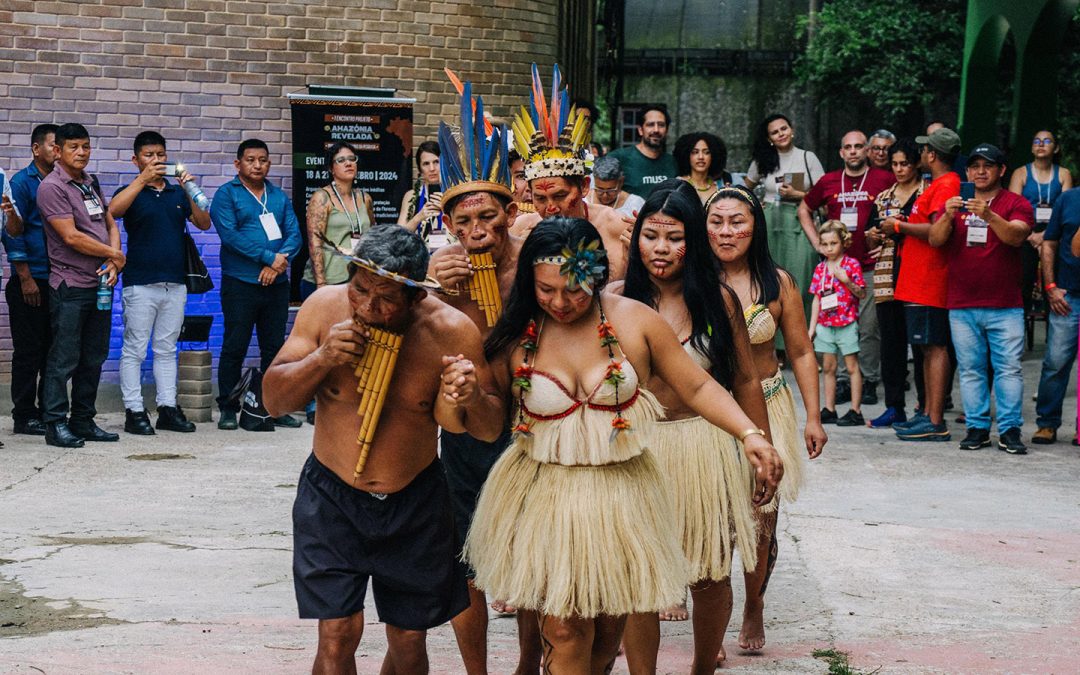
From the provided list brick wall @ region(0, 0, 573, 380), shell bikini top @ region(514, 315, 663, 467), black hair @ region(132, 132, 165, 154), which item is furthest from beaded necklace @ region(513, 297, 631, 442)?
brick wall @ region(0, 0, 573, 380)

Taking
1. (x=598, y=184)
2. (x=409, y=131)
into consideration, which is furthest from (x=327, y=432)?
(x=409, y=131)

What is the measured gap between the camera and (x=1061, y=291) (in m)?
10.9

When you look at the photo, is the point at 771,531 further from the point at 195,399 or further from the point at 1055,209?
the point at 195,399

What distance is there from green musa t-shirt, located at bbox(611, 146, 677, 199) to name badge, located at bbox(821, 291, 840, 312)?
169 centimetres

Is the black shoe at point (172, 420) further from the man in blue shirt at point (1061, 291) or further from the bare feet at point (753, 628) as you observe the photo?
the man in blue shirt at point (1061, 291)

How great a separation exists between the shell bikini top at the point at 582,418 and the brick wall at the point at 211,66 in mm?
8513

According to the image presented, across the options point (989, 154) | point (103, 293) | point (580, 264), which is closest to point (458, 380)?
point (580, 264)

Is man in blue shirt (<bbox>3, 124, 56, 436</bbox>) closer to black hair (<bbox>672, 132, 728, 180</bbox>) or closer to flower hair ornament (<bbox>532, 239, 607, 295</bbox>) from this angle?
black hair (<bbox>672, 132, 728, 180</bbox>)

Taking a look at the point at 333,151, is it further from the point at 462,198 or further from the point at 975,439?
the point at 462,198

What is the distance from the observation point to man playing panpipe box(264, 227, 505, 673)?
14.4ft

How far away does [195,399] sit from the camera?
11766 millimetres

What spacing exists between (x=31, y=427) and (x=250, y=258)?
2.07 m

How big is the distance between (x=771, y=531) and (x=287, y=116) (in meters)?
7.88

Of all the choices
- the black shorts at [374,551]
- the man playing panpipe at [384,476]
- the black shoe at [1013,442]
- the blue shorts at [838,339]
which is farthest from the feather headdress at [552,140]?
the blue shorts at [838,339]
